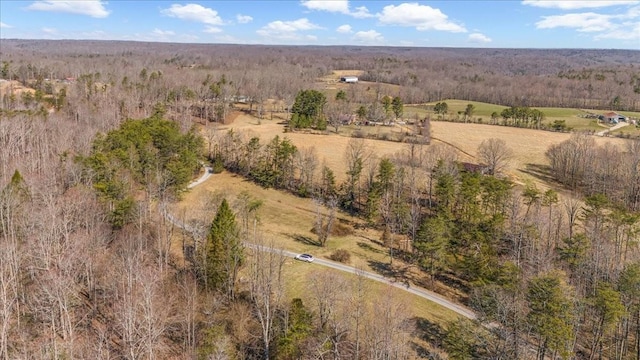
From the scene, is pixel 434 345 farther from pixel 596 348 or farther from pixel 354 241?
pixel 354 241

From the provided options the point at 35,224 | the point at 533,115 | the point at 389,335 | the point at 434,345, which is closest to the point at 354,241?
the point at 434,345

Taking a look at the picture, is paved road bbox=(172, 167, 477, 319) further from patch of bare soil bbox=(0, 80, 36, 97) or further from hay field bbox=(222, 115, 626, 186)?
patch of bare soil bbox=(0, 80, 36, 97)

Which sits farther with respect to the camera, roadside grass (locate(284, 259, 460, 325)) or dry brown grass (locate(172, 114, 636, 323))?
dry brown grass (locate(172, 114, 636, 323))

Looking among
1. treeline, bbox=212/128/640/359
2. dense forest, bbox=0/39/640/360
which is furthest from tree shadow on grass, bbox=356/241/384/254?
dense forest, bbox=0/39/640/360

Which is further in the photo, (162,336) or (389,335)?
(162,336)

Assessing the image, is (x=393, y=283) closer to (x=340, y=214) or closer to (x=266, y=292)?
(x=266, y=292)

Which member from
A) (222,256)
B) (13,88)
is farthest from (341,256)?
(13,88)
